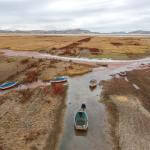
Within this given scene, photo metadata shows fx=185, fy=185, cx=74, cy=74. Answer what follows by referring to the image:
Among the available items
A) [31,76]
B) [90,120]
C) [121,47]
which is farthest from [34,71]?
[121,47]

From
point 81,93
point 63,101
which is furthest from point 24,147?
point 81,93

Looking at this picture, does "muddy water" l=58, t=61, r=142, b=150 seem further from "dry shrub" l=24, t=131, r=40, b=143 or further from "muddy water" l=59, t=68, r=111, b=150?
"dry shrub" l=24, t=131, r=40, b=143

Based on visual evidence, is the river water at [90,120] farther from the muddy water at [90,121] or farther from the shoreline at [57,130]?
the shoreline at [57,130]

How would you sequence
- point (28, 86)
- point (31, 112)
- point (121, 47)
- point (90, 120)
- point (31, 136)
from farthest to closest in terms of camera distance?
point (121, 47)
point (28, 86)
point (31, 112)
point (90, 120)
point (31, 136)

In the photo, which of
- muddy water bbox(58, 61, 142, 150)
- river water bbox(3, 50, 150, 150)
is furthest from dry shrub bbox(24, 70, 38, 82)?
muddy water bbox(58, 61, 142, 150)

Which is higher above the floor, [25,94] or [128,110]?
[128,110]

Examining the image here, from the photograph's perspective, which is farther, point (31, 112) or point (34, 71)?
point (34, 71)

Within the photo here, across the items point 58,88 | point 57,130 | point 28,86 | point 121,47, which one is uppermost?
point 57,130

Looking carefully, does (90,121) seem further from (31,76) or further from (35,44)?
(35,44)

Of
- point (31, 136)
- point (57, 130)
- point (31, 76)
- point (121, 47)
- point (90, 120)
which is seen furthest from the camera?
point (121, 47)
